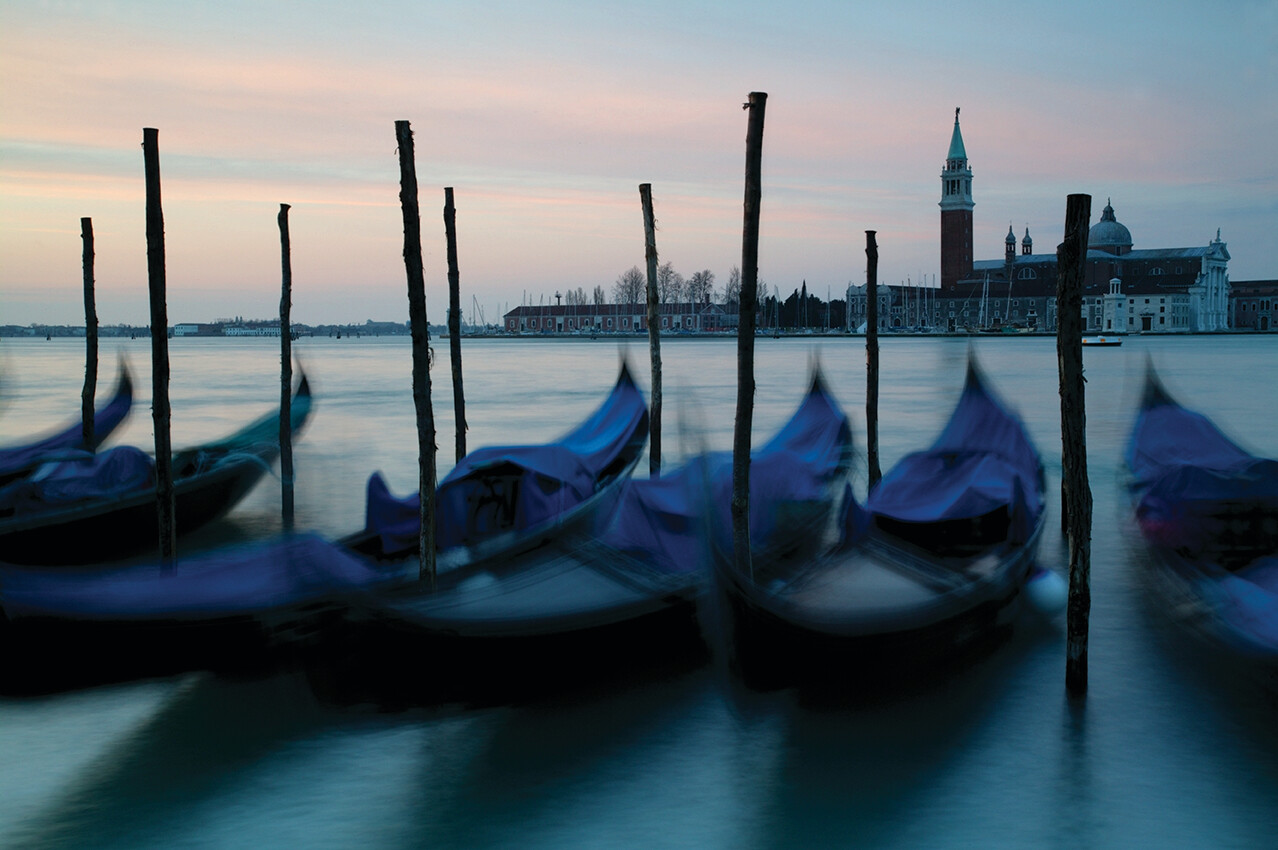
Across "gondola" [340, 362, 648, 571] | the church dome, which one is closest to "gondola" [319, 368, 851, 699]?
"gondola" [340, 362, 648, 571]

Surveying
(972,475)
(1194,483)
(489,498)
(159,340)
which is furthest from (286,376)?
(1194,483)

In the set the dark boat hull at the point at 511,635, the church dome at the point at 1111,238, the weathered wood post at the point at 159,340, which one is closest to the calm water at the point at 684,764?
the dark boat hull at the point at 511,635

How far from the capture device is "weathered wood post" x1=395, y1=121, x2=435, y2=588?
224 inches

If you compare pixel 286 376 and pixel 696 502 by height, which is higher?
pixel 286 376

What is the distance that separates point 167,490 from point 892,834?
434 cm

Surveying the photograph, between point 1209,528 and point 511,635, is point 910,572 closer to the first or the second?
point 1209,528

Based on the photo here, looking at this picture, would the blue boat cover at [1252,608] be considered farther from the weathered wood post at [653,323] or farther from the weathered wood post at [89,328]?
the weathered wood post at [89,328]

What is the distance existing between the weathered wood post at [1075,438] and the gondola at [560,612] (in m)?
1.70

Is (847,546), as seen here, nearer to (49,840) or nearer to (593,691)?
(593,691)

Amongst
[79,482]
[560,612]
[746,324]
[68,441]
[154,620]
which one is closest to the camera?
[154,620]

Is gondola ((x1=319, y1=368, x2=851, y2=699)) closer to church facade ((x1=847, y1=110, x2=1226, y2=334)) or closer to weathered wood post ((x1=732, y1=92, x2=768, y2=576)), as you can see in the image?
weathered wood post ((x1=732, y1=92, x2=768, y2=576))

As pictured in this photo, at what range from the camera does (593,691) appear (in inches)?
183

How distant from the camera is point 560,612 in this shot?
447 centimetres

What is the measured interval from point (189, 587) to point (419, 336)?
1.95 metres
